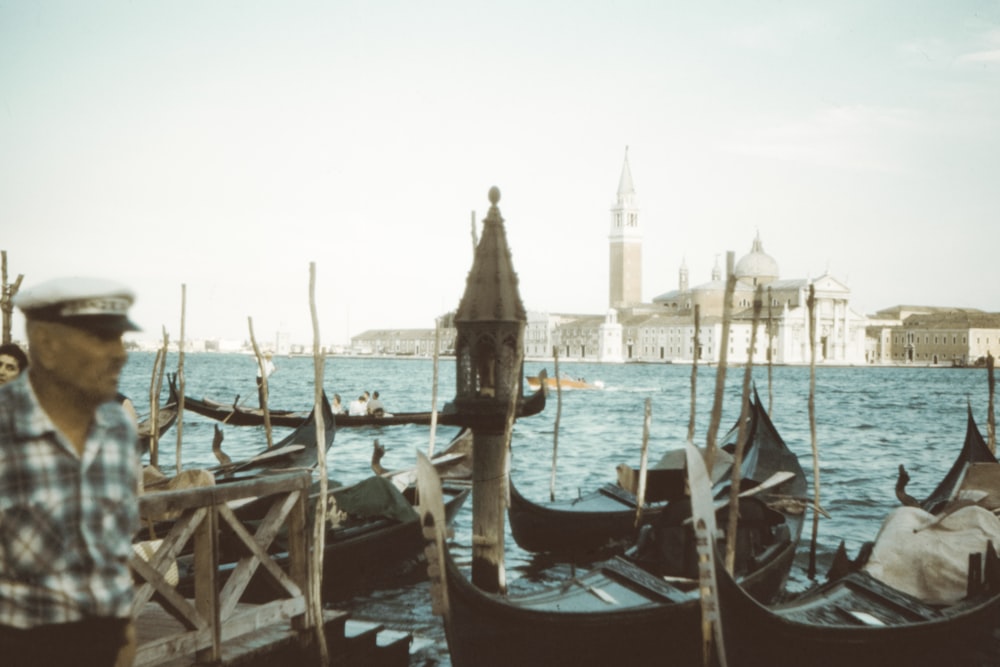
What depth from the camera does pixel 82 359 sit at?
131 centimetres

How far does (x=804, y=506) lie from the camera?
23.7ft

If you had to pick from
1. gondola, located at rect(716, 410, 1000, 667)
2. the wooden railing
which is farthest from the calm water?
the wooden railing

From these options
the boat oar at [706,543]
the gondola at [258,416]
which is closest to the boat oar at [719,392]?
the boat oar at [706,543]

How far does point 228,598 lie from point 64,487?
2.00m

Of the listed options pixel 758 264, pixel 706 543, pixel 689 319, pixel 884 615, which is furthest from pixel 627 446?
pixel 689 319

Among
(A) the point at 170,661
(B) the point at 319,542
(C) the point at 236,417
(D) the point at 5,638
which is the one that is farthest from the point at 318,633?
(C) the point at 236,417

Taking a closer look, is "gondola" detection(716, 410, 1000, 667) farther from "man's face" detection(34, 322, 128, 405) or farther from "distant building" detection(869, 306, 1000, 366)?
"distant building" detection(869, 306, 1000, 366)

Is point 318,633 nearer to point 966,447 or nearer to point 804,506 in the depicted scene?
point 804,506

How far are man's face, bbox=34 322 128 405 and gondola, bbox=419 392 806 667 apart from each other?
1938mm

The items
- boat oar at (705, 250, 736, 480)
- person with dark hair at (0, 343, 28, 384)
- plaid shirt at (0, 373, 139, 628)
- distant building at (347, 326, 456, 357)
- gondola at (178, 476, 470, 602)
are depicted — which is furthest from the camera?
distant building at (347, 326, 456, 357)

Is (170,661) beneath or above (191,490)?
beneath

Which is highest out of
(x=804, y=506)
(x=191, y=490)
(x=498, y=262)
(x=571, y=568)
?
(x=498, y=262)

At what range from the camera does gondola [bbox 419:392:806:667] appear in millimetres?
3697

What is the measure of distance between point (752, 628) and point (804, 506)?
11.6 ft
